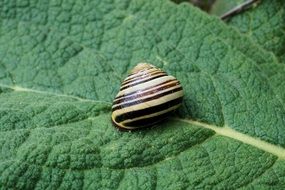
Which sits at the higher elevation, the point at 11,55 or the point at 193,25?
the point at 193,25

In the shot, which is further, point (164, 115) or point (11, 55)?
point (11, 55)

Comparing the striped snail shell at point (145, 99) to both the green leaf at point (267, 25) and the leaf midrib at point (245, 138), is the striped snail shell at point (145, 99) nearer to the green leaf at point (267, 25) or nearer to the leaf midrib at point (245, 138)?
the leaf midrib at point (245, 138)

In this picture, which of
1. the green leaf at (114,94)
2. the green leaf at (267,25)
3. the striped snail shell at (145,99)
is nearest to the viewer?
the green leaf at (114,94)

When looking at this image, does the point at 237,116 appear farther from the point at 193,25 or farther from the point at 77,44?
the point at 77,44

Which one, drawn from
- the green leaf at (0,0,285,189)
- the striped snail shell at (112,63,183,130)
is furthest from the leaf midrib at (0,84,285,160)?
the striped snail shell at (112,63,183,130)

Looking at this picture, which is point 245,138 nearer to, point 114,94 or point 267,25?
point 114,94

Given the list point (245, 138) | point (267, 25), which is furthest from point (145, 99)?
point (267, 25)

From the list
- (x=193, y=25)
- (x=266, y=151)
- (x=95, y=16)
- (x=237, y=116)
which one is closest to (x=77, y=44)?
(x=95, y=16)

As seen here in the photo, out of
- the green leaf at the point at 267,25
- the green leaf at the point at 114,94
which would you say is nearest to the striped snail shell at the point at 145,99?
the green leaf at the point at 114,94
